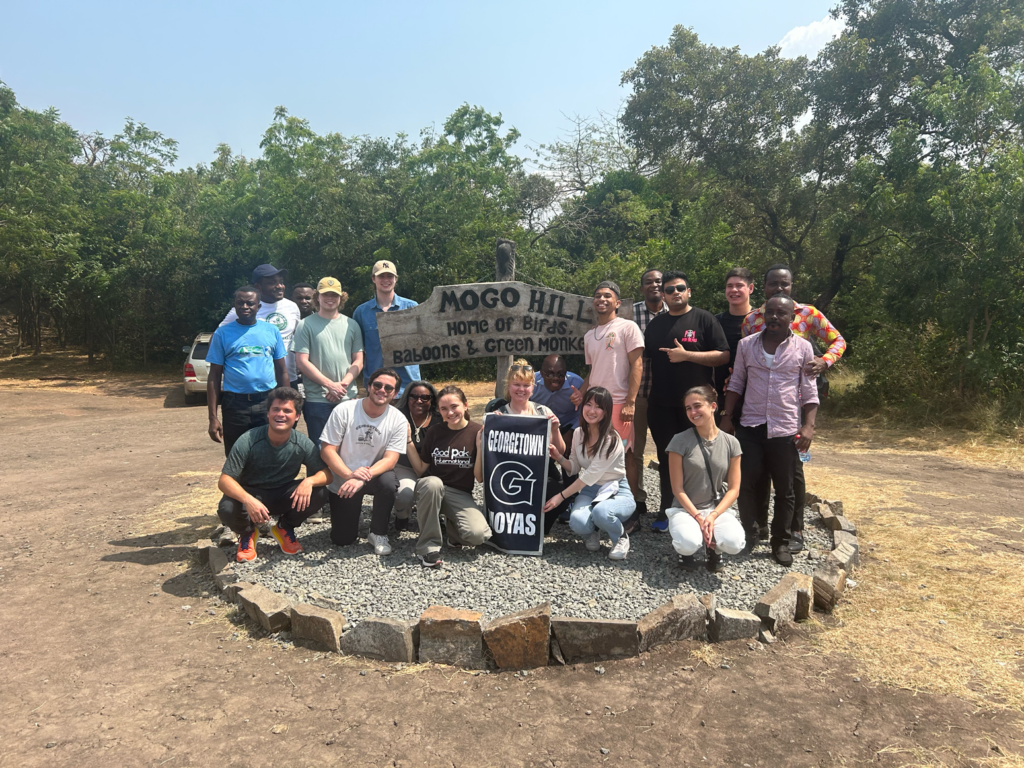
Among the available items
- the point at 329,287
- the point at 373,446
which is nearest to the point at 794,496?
the point at 373,446

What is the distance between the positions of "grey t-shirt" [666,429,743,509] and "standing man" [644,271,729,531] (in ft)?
1.13

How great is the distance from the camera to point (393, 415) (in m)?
4.80

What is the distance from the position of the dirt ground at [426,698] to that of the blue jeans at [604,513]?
3.23 feet

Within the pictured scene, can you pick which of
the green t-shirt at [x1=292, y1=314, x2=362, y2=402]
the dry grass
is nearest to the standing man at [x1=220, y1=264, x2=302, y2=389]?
the green t-shirt at [x1=292, y1=314, x2=362, y2=402]

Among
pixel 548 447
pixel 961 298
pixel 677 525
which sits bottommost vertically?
pixel 677 525

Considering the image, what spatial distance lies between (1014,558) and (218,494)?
7.21 meters

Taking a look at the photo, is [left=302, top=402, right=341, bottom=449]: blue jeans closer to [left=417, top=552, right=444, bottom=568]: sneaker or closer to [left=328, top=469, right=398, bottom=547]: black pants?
Answer: [left=328, top=469, right=398, bottom=547]: black pants

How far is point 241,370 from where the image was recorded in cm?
503

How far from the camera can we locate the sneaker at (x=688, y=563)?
4352mm

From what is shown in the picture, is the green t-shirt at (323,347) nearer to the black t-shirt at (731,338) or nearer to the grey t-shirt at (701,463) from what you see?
the grey t-shirt at (701,463)

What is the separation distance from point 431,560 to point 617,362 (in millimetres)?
1896

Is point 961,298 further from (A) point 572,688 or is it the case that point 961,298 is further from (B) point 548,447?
(A) point 572,688

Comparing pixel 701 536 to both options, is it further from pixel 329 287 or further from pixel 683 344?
pixel 329 287

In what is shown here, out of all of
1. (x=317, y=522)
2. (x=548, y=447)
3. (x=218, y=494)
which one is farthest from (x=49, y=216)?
(x=548, y=447)
